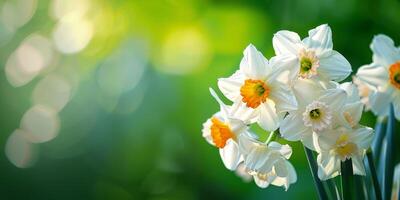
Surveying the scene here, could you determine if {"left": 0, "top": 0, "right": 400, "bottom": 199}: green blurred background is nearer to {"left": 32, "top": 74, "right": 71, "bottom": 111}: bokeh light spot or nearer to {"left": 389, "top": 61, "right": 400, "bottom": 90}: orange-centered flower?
{"left": 32, "top": 74, "right": 71, "bottom": 111}: bokeh light spot

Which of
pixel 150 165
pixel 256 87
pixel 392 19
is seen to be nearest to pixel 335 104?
pixel 256 87

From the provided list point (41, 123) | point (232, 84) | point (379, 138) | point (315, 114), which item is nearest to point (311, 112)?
point (315, 114)

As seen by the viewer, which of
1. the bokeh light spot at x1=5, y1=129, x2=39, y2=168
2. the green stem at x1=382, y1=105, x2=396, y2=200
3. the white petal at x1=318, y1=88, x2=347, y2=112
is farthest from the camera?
the bokeh light spot at x1=5, y1=129, x2=39, y2=168

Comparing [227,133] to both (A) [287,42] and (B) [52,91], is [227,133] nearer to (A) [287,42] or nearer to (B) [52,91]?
(A) [287,42]

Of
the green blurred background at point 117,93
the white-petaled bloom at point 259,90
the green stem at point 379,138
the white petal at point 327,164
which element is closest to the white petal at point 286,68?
the white-petaled bloom at point 259,90

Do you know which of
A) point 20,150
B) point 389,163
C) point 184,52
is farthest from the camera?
point 184,52

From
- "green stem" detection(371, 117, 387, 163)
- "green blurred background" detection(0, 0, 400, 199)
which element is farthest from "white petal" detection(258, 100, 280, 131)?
"green blurred background" detection(0, 0, 400, 199)
